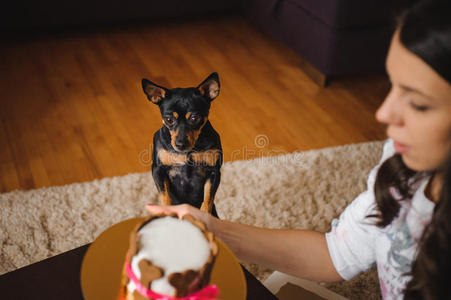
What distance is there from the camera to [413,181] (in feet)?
2.52

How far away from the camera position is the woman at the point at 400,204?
562mm

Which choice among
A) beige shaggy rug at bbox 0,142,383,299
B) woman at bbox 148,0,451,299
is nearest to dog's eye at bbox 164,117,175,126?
woman at bbox 148,0,451,299

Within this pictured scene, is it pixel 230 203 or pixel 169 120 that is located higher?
pixel 169 120

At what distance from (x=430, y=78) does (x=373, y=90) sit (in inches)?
80.3

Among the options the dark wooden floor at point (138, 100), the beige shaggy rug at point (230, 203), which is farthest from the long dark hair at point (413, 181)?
the dark wooden floor at point (138, 100)

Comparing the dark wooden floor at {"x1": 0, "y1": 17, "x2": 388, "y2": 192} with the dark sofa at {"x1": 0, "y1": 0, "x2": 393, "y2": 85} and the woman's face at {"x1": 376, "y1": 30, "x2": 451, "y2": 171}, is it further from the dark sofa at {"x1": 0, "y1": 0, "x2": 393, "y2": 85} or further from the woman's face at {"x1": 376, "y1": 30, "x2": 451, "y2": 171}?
the woman's face at {"x1": 376, "y1": 30, "x2": 451, "y2": 171}

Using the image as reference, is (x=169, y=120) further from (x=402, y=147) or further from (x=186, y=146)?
(x=402, y=147)

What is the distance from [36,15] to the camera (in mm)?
2572

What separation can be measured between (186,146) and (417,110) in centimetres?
39

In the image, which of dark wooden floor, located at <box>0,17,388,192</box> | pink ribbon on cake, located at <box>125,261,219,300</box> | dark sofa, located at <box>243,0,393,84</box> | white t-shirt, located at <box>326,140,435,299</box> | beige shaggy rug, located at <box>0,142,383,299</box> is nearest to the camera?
pink ribbon on cake, located at <box>125,261,219,300</box>

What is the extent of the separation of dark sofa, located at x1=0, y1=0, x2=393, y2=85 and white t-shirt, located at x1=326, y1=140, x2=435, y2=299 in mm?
1558

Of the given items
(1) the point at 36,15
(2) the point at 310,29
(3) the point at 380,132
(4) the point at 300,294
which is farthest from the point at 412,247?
(1) the point at 36,15

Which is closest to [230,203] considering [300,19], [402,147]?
[402,147]

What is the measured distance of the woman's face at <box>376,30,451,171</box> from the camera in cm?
56
